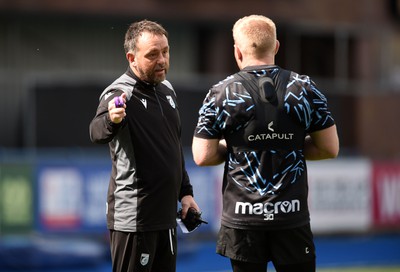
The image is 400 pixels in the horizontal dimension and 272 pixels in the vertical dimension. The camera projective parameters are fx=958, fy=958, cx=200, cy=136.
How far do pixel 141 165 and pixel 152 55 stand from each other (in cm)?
61

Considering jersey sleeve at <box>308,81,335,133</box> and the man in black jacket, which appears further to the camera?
the man in black jacket

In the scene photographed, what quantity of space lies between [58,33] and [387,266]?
9.30m

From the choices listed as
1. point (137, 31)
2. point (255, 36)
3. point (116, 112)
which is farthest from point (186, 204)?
point (255, 36)

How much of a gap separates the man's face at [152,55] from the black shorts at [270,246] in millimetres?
982

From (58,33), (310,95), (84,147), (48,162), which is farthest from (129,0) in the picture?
(310,95)

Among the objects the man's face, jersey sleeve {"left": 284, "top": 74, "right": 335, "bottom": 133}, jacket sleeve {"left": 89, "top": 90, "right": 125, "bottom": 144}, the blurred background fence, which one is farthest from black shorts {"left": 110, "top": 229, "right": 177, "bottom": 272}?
Result: the blurred background fence

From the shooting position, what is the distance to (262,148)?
5.01 meters

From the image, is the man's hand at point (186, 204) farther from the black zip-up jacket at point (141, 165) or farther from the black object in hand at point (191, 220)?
the black zip-up jacket at point (141, 165)

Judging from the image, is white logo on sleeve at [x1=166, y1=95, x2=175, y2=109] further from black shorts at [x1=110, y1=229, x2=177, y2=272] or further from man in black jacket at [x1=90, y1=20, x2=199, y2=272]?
black shorts at [x1=110, y1=229, x2=177, y2=272]

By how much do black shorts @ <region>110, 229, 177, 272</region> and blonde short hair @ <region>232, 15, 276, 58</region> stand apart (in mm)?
1145

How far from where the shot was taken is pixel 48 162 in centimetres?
1309

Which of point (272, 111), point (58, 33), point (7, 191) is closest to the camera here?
point (272, 111)

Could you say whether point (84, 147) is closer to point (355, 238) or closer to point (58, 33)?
point (355, 238)

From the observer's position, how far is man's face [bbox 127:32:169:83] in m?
5.30
